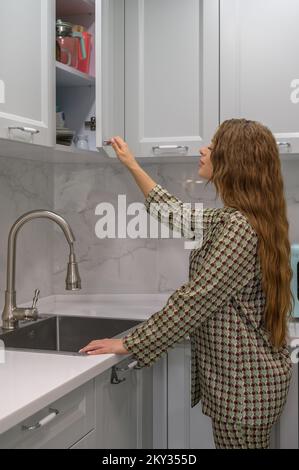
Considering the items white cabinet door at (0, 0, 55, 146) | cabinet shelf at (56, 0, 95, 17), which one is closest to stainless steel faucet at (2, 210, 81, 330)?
white cabinet door at (0, 0, 55, 146)

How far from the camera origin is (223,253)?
1505 millimetres

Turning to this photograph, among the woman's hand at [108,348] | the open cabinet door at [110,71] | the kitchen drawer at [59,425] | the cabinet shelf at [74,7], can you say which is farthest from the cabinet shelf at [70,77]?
the kitchen drawer at [59,425]

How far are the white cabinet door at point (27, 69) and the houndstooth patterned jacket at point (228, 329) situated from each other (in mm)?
618

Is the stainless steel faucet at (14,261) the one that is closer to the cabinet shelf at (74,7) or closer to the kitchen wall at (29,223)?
the kitchen wall at (29,223)

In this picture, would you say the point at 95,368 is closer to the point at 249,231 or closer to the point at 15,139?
the point at 249,231

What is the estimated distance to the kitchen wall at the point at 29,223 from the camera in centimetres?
221

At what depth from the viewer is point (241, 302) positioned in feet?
5.13

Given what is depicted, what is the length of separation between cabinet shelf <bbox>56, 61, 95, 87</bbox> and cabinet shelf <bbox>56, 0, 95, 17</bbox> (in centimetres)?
26

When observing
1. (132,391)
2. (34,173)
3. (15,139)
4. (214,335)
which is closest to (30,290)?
(34,173)

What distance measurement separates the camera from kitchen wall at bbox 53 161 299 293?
8.46 feet

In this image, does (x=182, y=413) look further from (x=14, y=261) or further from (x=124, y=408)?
(x=14, y=261)

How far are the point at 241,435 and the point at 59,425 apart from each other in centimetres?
48

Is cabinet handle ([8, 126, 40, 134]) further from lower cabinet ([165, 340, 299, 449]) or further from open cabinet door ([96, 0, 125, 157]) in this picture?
lower cabinet ([165, 340, 299, 449])

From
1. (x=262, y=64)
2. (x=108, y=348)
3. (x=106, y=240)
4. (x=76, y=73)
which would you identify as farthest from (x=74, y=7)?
(x=108, y=348)
